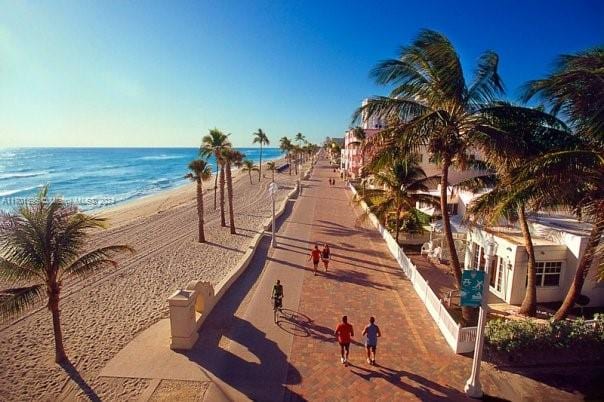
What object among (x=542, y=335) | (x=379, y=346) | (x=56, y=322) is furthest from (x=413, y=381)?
(x=56, y=322)

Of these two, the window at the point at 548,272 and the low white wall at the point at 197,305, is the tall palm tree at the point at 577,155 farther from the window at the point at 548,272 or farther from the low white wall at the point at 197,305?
the low white wall at the point at 197,305

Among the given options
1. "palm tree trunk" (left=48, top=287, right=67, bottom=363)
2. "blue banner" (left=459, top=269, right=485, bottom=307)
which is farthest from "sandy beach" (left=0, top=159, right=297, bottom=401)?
"blue banner" (left=459, top=269, right=485, bottom=307)

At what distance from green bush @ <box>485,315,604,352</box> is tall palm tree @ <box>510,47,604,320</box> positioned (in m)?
1.46

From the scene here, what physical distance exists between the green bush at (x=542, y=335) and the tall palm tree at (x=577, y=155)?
57.5 inches

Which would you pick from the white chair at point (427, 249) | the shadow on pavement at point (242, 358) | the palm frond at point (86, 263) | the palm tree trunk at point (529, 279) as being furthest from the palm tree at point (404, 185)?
the palm frond at point (86, 263)

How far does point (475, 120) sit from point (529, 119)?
52.9 inches

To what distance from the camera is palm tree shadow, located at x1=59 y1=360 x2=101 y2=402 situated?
7530mm

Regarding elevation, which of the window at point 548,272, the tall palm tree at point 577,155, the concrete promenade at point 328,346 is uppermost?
the tall palm tree at point 577,155

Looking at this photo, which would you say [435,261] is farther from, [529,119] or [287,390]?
[287,390]

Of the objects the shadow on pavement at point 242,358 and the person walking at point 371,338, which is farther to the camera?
the person walking at point 371,338

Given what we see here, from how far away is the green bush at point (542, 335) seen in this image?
8.55 meters

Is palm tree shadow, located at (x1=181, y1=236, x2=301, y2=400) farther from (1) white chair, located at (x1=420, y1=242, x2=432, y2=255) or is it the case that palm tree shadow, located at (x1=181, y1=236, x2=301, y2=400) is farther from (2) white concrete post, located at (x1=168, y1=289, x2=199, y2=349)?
(1) white chair, located at (x1=420, y1=242, x2=432, y2=255)

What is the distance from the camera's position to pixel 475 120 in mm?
10367

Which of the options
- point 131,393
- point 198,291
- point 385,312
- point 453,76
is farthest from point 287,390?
point 453,76
